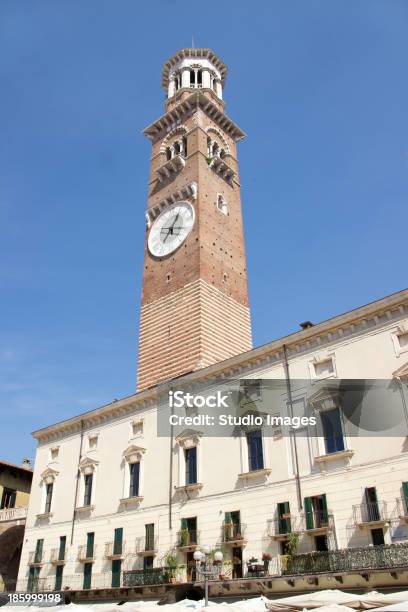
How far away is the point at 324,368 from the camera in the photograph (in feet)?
78.9

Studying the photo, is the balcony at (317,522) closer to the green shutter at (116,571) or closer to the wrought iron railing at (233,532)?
the wrought iron railing at (233,532)

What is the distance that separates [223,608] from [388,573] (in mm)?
5439

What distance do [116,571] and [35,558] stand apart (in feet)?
22.0

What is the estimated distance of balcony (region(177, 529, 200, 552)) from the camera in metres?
25.1

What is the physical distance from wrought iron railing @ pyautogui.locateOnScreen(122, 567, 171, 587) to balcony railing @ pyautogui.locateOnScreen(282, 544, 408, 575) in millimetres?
5840

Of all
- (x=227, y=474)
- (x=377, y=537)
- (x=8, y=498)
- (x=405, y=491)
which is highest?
(x=8, y=498)

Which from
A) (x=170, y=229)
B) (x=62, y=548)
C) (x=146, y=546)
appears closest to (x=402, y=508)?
(x=146, y=546)

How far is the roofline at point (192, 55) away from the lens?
56.8m

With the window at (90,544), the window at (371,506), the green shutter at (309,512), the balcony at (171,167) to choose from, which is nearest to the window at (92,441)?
the window at (90,544)

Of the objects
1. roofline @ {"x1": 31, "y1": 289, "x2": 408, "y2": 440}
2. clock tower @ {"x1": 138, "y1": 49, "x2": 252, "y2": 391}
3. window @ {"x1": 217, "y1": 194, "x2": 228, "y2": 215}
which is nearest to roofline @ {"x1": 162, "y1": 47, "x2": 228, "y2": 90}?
clock tower @ {"x1": 138, "y1": 49, "x2": 252, "y2": 391}

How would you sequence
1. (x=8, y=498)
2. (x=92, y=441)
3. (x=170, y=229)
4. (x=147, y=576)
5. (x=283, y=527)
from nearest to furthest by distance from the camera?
(x=283, y=527) → (x=147, y=576) → (x=92, y=441) → (x=8, y=498) → (x=170, y=229)

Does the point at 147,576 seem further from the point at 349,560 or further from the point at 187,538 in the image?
the point at 349,560

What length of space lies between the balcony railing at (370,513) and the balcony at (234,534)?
5.06 meters

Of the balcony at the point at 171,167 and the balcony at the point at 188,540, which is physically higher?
the balcony at the point at 171,167
